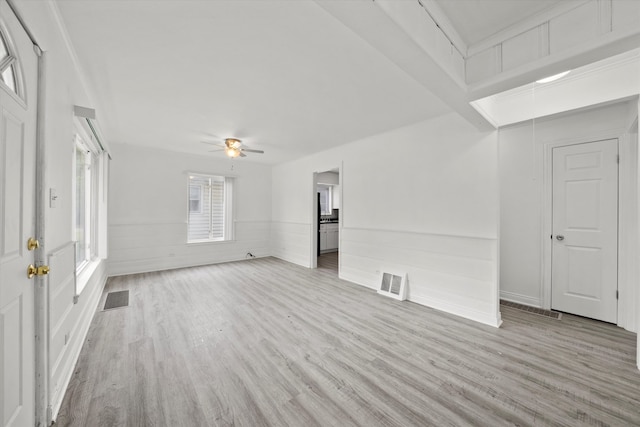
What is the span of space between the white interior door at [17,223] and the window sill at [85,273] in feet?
4.07

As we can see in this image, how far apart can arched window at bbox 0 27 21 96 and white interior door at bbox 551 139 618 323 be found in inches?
183

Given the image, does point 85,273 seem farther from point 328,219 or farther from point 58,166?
point 328,219

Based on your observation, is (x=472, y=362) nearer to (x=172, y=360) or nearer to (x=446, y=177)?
(x=446, y=177)

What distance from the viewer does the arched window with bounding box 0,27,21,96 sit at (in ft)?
3.34

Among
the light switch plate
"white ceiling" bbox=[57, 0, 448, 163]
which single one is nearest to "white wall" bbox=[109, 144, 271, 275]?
"white ceiling" bbox=[57, 0, 448, 163]

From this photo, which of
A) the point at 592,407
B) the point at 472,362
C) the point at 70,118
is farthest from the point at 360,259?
the point at 70,118

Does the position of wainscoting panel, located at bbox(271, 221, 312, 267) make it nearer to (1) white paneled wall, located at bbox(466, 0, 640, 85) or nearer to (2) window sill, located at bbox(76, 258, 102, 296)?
(2) window sill, located at bbox(76, 258, 102, 296)

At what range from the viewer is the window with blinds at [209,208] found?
18.5 feet

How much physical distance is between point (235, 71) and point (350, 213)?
287 centimetres

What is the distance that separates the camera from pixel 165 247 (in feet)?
16.8

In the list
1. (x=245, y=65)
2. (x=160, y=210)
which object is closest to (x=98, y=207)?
(x=160, y=210)

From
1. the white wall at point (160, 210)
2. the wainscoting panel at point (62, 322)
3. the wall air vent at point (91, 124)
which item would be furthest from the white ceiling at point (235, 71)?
the wainscoting panel at point (62, 322)

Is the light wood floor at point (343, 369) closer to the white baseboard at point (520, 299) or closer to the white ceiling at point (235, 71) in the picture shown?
the white baseboard at point (520, 299)

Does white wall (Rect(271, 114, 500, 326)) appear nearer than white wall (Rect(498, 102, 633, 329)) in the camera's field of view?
Yes
